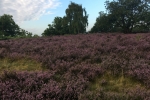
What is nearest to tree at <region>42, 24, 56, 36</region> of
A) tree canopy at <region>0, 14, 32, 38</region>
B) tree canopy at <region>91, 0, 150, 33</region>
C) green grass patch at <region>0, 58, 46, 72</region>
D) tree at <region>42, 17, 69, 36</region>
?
tree at <region>42, 17, 69, 36</region>

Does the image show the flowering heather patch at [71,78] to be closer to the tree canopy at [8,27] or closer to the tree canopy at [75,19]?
the tree canopy at [75,19]

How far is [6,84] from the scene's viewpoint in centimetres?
589

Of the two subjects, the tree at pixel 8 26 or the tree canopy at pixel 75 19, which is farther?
the tree at pixel 8 26

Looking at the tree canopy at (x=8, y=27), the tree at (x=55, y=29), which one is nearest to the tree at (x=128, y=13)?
the tree at (x=55, y=29)

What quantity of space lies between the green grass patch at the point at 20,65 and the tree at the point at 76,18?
33.6 metres

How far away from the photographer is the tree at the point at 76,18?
42.6 meters

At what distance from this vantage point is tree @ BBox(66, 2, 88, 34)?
4262 centimetres

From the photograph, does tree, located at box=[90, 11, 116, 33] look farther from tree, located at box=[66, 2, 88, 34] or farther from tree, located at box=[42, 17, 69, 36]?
tree, located at box=[42, 17, 69, 36]

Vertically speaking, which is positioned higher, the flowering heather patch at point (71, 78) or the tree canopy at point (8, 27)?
the tree canopy at point (8, 27)

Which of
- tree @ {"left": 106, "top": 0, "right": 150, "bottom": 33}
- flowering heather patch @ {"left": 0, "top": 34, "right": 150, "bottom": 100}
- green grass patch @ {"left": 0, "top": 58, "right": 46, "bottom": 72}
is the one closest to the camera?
flowering heather patch @ {"left": 0, "top": 34, "right": 150, "bottom": 100}

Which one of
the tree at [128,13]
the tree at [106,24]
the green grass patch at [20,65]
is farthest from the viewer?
the tree at [106,24]

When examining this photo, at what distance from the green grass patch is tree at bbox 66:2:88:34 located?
3365cm

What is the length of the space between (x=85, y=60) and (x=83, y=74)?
5.56 ft

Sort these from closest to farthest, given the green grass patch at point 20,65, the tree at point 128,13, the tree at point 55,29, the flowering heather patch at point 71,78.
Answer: the flowering heather patch at point 71,78 < the green grass patch at point 20,65 < the tree at point 128,13 < the tree at point 55,29
